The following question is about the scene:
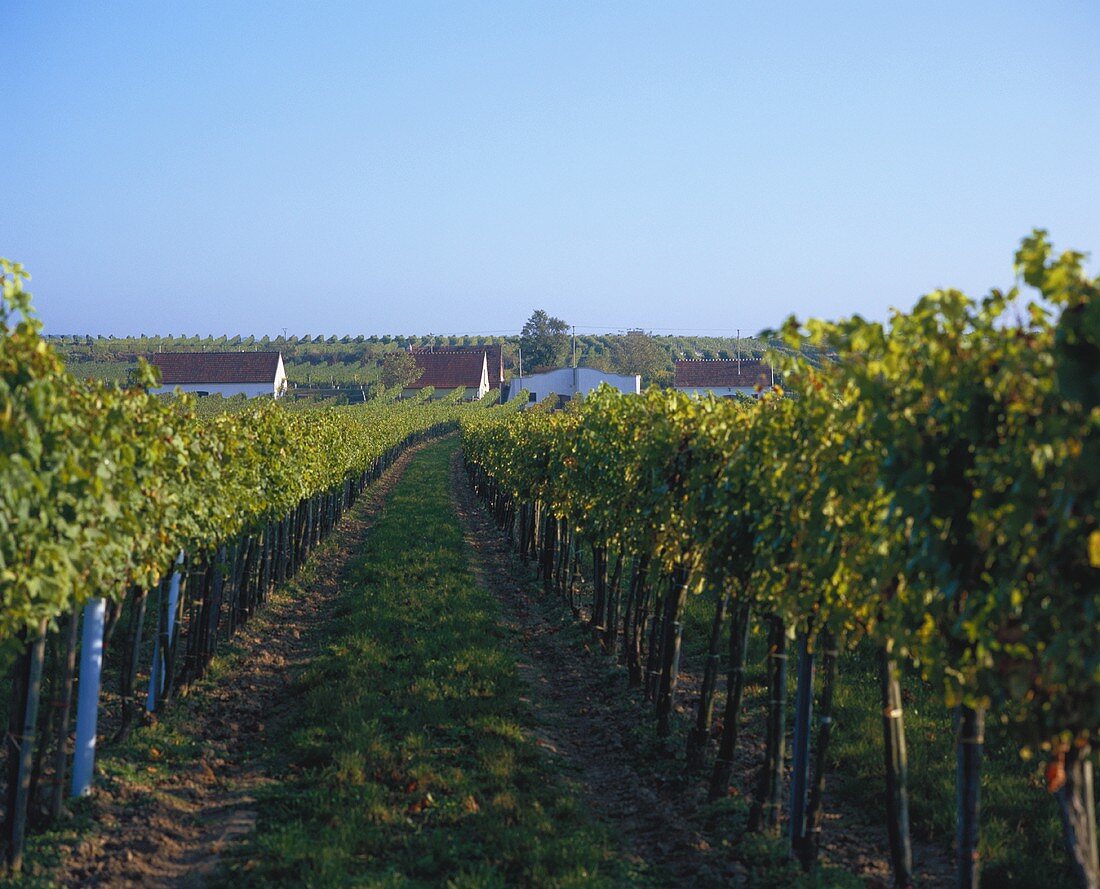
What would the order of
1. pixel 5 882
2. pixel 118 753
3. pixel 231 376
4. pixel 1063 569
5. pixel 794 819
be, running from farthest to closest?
pixel 231 376
pixel 118 753
pixel 794 819
pixel 5 882
pixel 1063 569

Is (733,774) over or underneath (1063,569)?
underneath

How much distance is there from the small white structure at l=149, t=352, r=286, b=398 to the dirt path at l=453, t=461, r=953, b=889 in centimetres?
9352

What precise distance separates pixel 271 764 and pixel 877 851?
17.2 ft

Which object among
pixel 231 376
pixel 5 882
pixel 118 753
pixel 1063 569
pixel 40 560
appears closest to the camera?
pixel 1063 569

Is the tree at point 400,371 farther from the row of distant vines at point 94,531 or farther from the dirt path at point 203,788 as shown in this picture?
the row of distant vines at point 94,531

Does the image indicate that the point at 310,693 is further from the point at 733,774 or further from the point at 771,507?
the point at 771,507

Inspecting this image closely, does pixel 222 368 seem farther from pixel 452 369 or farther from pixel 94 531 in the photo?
pixel 94 531

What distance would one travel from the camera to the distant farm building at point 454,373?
391 feet

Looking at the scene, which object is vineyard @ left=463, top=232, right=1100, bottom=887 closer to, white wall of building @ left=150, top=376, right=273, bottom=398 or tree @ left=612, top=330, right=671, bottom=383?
white wall of building @ left=150, top=376, right=273, bottom=398

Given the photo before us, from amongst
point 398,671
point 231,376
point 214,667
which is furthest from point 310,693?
point 231,376

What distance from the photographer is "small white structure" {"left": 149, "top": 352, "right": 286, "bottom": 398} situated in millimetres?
104875

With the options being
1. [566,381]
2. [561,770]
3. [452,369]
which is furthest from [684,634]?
[452,369]

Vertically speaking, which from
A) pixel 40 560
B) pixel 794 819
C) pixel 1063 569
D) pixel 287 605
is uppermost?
pixel 1063 569

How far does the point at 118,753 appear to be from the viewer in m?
9.24
